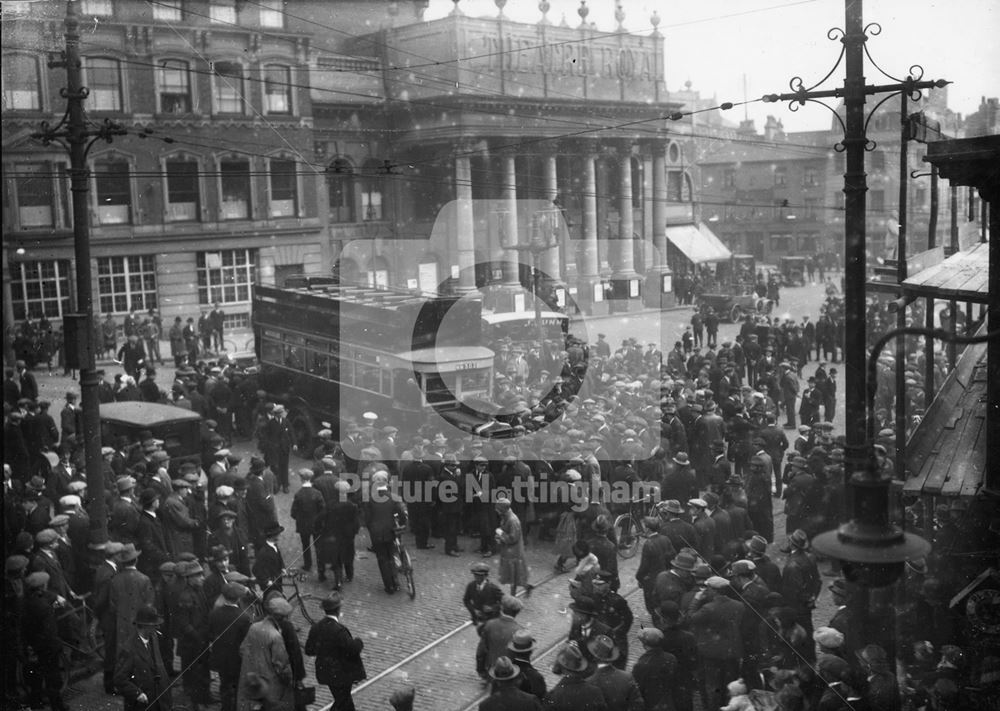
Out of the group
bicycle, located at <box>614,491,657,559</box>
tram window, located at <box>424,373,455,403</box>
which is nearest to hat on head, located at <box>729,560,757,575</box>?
bicycle, located at <box>614,491,657,559</box>

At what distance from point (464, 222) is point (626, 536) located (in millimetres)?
29006

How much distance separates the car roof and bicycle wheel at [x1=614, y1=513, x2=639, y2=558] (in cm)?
827

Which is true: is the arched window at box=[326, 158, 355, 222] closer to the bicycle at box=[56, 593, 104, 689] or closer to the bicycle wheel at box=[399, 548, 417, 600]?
the bicycle wheel at box=[399, 548, 417, 600]

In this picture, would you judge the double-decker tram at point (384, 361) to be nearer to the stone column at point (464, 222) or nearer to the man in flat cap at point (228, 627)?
the man in flat cap at point (228, 627)

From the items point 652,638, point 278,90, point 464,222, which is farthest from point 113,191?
point 652,638

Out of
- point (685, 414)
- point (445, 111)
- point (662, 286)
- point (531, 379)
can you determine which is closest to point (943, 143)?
point (685, 414)

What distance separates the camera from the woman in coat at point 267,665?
875 cm

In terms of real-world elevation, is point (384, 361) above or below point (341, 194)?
below

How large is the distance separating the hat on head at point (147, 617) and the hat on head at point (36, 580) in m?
1.03

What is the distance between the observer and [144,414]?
58.7 feet

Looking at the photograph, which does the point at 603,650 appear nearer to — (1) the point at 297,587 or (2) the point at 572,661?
(2) the point at 572,661

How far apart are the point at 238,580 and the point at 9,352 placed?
21.1 m

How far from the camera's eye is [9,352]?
2750 centimetres

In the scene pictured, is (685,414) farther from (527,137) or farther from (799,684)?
(527,137)
